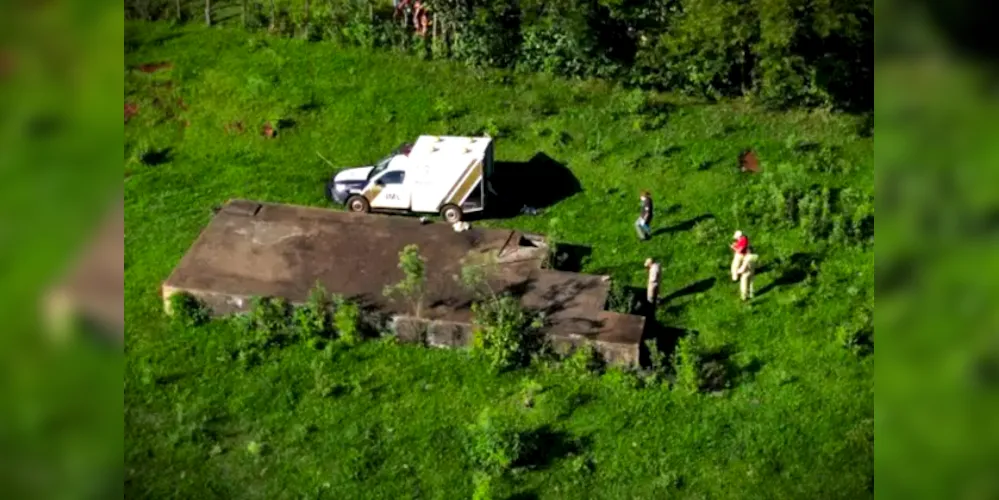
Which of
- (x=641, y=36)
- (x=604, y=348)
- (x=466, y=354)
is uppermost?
(x=641, y=36)

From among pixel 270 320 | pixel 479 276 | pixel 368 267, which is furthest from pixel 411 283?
pixel 270 320

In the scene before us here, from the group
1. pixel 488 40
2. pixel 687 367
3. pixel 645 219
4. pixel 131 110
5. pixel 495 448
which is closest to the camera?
pixel 495 448

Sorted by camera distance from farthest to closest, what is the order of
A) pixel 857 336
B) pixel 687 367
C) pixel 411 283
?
1. pixel 411 283
2. pixel 857 336
3. pixel 687 367

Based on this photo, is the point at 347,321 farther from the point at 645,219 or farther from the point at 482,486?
the point at 645,219

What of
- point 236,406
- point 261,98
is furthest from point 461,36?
point 236,406

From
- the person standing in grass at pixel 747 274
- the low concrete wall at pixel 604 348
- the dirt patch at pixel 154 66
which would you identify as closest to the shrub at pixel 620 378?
the low concrete wall at pixel 604 348
